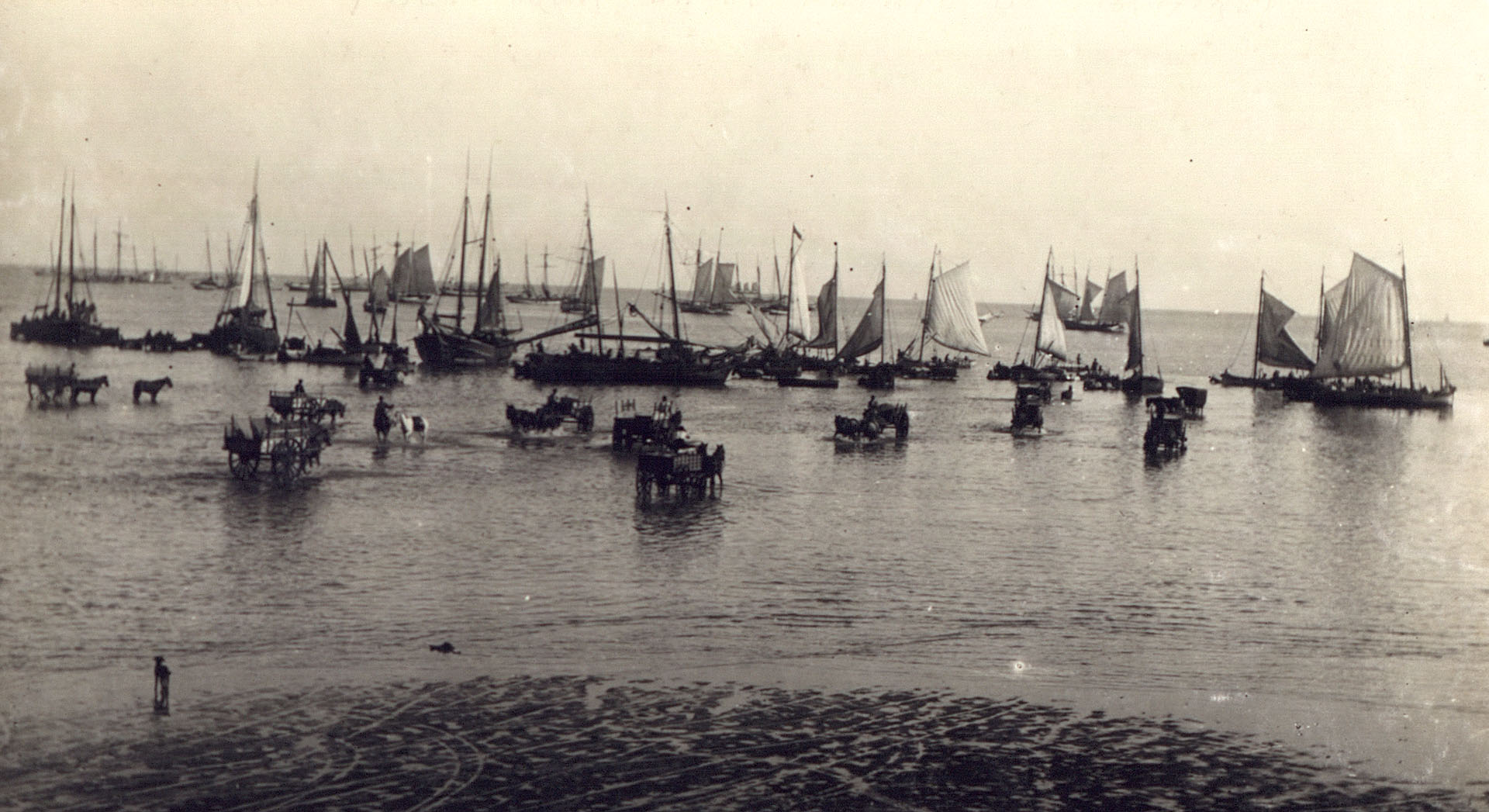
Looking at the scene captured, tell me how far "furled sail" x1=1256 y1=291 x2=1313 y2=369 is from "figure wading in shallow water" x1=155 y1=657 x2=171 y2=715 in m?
94.4

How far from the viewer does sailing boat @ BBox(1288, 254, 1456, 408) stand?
3359 inches

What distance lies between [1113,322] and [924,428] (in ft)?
450

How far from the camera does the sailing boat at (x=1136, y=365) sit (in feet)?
322

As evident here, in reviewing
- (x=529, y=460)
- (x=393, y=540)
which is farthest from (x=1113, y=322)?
(x=393, y=540)

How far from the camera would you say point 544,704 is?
19719 mm

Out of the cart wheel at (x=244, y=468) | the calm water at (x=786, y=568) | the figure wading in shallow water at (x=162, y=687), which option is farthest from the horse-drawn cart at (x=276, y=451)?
the figure wading in shallow water at (x=162, y=687)

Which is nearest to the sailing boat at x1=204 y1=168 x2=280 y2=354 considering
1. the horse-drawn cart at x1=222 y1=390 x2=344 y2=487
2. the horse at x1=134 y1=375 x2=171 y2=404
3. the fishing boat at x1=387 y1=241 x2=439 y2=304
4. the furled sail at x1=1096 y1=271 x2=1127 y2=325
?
the horse at x1=134 y1=375 x2=171 y2=404

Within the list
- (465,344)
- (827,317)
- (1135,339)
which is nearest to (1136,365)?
(1135,339)

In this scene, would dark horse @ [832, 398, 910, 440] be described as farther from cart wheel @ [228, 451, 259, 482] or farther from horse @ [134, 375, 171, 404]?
horse @ [134, 375, 171, 404]

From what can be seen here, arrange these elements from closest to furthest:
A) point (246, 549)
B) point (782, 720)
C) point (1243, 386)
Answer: point (782, 720) < point (246, 549) < point (1243, 386)

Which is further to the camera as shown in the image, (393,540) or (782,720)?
(393,540)

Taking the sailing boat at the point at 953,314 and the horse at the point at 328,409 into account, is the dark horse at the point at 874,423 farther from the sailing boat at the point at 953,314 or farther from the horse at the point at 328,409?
the sailing boat at the point at 953,314

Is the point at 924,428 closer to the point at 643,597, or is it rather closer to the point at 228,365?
the point at 643,597

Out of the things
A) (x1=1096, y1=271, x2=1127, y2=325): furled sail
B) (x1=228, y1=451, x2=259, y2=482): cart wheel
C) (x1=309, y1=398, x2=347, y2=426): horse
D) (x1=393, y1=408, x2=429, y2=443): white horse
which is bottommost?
(x1=228, y1=451, x2=259, y2=482): cart wheel
